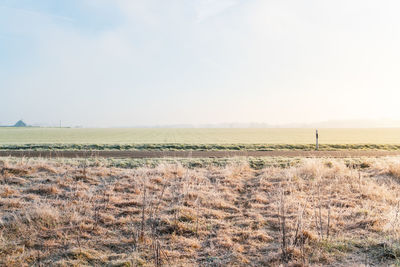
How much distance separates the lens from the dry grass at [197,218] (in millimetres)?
5758

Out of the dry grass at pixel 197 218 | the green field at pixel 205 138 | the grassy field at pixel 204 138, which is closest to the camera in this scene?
the dry grass at pixel 197 218

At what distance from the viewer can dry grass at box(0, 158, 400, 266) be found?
18.9 ft

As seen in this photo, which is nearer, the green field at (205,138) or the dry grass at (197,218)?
the dry grass at (197,218)

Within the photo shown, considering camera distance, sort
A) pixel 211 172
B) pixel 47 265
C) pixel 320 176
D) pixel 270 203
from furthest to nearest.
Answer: pixel 211 172
pixel 320 176
pixel 270 203
pixel 47 265

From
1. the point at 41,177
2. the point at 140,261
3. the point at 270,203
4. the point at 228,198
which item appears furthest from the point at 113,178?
the point at 140,261

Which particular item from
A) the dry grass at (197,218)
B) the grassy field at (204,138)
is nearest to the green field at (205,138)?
the grassy field at (204,138)

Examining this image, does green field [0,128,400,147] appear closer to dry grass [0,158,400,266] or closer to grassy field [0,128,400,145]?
grassy field [0,128,400,145]

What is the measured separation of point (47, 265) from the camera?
5.38 m

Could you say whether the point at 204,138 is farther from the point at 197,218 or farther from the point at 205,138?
the point at 197,218

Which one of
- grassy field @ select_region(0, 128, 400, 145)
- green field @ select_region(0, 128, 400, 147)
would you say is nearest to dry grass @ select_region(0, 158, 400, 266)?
green field @ select_region(0, 128, 400, 147)

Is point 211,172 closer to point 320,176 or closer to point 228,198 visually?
point 228,198

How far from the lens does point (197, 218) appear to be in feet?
26.1

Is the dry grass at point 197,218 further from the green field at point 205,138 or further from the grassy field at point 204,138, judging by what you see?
the grassy field at point 204,138

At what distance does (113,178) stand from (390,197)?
9.94m
